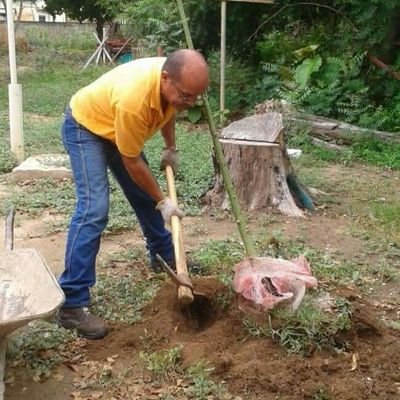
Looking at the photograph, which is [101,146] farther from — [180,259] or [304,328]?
[304,328]

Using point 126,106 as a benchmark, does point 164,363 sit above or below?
below

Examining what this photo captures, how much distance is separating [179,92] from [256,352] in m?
1.24

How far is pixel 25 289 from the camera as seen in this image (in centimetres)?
306

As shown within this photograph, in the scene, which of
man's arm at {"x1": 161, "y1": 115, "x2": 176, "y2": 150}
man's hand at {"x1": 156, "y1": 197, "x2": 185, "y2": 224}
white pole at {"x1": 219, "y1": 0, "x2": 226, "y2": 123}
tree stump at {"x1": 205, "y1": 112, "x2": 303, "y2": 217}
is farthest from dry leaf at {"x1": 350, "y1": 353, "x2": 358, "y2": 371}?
white pole at {"x1": 219, "y1": 0, "x2": 226, "y2": 123}

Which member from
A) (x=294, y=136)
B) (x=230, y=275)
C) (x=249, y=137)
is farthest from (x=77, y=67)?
(x=230, y=275)

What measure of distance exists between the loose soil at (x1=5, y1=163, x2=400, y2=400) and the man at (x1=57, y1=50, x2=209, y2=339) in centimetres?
25

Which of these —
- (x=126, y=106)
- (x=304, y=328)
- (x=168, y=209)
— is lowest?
(x=304, y=328)

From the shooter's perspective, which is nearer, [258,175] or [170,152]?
[170,152]

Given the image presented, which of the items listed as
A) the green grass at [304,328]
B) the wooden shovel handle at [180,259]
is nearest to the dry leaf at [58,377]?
the wooden shovel handle at [180,259]

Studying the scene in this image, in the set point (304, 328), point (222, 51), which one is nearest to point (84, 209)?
point (304, 328)

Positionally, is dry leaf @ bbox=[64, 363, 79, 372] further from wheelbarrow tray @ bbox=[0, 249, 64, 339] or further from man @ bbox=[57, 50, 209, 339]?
wheelbarrow tray @ bbox=[0, 249, 64, 339]

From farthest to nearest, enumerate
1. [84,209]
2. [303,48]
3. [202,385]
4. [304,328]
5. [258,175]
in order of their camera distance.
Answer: [303,48] → [258,175] → [84,209] → [304,328] → [202,385]

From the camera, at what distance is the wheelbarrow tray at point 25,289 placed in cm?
271

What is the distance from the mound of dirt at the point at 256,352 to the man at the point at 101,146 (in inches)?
10.5
